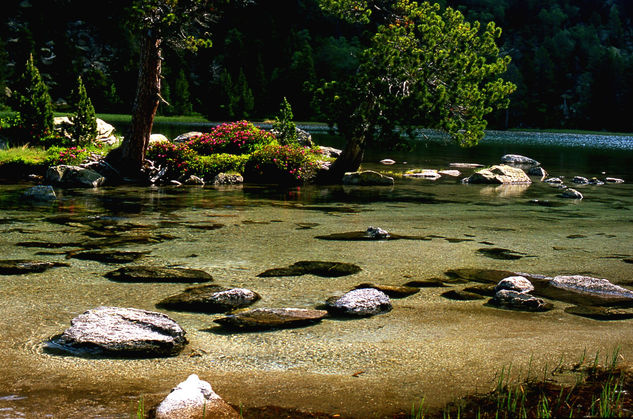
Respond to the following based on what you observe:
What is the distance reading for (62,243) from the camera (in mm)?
10531

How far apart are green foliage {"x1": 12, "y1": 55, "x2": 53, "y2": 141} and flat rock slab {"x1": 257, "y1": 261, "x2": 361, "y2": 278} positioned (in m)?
20.6

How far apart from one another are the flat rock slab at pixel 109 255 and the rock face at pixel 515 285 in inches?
208

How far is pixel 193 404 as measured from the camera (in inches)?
164

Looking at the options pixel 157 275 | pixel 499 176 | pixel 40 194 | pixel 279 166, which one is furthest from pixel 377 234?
pixel 499 176

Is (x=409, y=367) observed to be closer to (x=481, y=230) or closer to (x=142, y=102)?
(x=481, y=230)

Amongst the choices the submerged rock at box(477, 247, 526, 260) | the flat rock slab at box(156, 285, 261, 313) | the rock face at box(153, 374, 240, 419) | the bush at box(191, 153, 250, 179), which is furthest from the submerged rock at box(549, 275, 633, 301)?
the bush at box(191, 153, 250, 179)

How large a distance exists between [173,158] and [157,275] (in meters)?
15.3

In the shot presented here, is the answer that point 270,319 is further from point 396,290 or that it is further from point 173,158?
point 173,158

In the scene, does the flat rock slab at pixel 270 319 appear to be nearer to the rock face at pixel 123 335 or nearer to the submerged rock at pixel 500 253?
the rock face at pixel 123 335

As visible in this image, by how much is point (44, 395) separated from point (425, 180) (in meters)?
22.4

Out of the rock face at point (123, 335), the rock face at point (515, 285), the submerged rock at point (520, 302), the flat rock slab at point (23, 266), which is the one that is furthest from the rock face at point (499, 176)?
the rock face at point (123, 335)

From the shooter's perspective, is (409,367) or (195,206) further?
(195,206)

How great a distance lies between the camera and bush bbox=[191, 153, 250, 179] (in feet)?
75.8

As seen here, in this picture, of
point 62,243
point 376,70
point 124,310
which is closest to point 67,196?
point 62,243
